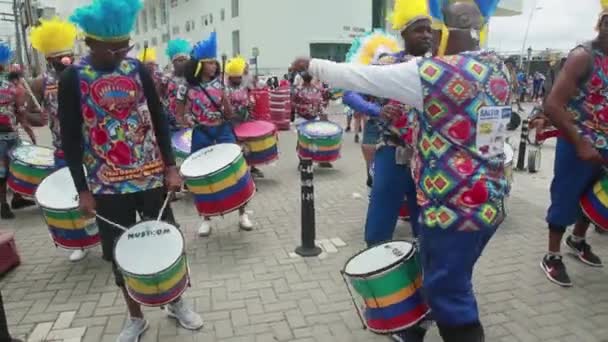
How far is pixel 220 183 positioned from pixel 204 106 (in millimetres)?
→ 1349

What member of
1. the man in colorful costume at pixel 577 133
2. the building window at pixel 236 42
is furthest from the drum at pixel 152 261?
the building window at pixel 236 42

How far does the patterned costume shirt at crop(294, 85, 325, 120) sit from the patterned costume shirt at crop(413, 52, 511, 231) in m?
7.21

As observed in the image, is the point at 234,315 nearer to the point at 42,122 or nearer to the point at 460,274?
the point at 460,274

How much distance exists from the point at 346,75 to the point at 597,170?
257 centimetres

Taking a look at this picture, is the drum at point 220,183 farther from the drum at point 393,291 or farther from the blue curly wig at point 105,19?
the drum at point 393,291

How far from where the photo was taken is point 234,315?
3.41 m

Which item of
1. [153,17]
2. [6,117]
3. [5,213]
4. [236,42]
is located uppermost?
[153,17]

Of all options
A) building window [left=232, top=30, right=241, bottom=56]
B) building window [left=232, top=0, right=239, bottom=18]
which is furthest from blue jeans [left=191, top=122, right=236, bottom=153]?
building window [left=232, top=0, right=239, bottom=18]

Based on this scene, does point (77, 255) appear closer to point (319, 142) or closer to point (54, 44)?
point (54, 44)

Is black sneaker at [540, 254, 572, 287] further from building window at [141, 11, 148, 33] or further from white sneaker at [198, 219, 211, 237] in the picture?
building window at [141, 11, 148, 33]

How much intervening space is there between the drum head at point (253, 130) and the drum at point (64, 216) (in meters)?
2.93

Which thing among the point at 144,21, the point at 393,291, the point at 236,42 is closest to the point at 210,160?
the point at 393,291

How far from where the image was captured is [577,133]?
3.20 m

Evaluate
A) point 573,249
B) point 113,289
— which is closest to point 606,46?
point 573,249
